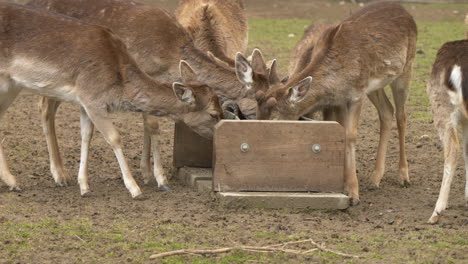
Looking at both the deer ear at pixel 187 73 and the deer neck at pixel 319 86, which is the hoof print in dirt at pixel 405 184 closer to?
the deer neck at pixel 319 86

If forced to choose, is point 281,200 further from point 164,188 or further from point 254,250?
point 164,188

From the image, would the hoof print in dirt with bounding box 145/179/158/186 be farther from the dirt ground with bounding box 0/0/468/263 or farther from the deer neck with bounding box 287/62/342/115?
the deer neck with bounding box 287/62/342/115

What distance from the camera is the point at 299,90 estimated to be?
24.5 feet

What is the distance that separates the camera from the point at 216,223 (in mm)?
6707

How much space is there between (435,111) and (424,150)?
2938 millimetres

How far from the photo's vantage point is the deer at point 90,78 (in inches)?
298

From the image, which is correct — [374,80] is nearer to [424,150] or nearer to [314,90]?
[314,90]

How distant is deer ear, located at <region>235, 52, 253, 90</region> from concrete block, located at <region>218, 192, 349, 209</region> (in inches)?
51.2

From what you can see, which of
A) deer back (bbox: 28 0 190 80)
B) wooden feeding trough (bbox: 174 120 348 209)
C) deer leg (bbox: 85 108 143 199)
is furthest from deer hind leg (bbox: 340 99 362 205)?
deer leg (bbox: 85 108 143 199)

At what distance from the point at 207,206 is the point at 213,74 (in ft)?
5.74

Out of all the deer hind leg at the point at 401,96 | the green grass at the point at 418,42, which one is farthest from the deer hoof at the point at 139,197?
the green grass at the point at 418,42

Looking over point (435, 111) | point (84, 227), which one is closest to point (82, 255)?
point (84, 227)

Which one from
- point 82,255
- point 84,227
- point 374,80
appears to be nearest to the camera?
point 82,255

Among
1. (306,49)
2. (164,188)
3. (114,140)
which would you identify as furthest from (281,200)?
(306,49)
